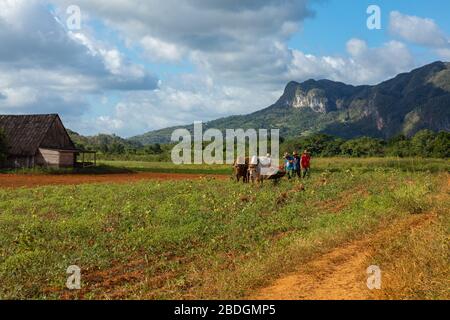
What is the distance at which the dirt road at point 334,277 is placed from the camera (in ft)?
23.4

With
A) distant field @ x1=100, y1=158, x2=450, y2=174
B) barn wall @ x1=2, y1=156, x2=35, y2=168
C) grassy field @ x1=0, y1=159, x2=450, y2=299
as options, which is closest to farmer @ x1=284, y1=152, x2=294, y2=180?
grassy field @ x1=0, y1=159, x2=450, y2=299

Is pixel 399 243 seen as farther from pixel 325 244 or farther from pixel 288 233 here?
pixel 288 233

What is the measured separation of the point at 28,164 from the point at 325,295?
4364 centimetres

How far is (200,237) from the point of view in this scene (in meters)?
13.0

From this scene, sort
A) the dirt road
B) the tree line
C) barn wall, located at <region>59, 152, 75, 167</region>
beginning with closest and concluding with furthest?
the dirt road < barn wall, located at <region>59, 152, 75, 167</region> < the tree line

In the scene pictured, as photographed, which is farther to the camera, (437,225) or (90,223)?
(90,223)

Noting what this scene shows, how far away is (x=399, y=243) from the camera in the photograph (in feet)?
29.9

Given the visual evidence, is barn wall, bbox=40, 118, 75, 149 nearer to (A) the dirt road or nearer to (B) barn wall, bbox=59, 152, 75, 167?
(B) barn wall, bbox=59, 152, 75, 167

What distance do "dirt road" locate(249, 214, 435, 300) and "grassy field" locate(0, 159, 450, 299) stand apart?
1.06 feet

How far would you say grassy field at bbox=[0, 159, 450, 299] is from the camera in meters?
8.29

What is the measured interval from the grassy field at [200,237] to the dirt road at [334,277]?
1.06ft

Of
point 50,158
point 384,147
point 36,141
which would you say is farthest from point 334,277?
point 384,147
